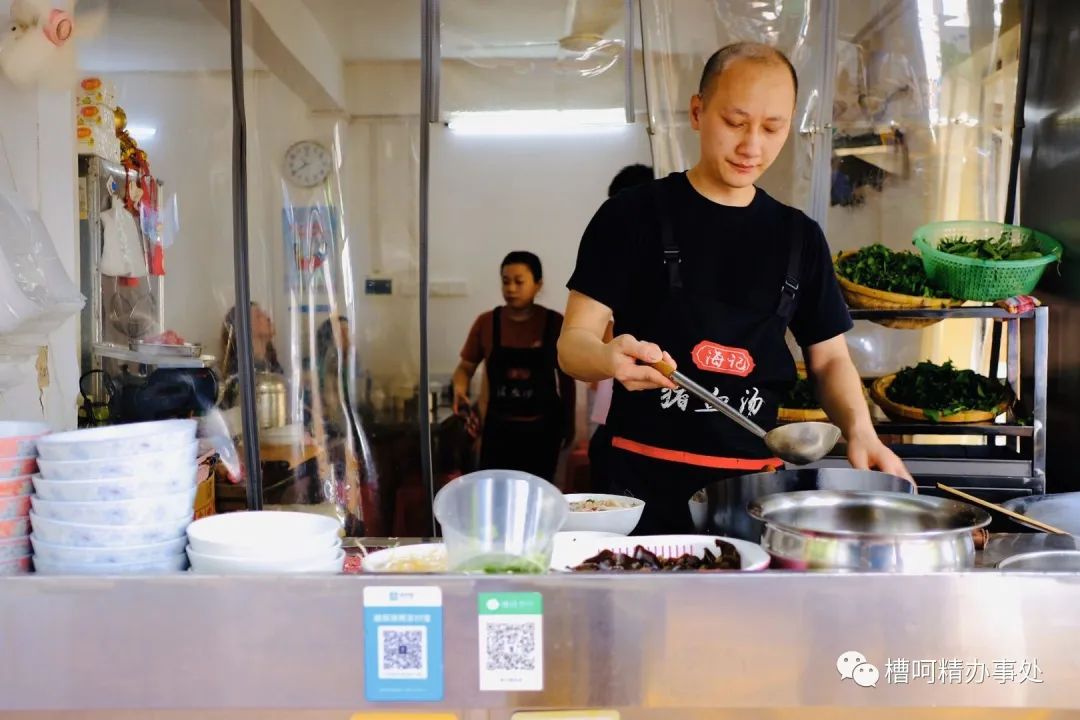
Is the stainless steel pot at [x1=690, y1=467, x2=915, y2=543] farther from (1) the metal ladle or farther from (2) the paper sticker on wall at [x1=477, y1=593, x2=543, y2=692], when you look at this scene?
(2) the paper sticker on wall at [x1=477, y1=593, x2=543, y2=692]

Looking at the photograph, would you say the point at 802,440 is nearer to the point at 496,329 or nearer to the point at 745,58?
the point at 745,58

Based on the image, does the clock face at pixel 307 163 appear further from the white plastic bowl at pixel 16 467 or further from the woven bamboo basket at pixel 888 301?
the white plastic bowl at pixel 16 467

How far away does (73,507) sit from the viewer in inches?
51.3

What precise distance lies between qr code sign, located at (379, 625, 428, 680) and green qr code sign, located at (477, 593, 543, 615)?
3.3 inches

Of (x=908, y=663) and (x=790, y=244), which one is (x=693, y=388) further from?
(x=790, y=244)

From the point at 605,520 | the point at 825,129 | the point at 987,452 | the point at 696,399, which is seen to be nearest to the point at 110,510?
the point at 605,520

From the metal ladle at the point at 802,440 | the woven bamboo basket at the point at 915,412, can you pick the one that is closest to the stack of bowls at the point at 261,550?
the metal ladle at the point at 802,440

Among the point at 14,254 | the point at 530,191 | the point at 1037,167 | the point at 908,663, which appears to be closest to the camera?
the point at 908,663

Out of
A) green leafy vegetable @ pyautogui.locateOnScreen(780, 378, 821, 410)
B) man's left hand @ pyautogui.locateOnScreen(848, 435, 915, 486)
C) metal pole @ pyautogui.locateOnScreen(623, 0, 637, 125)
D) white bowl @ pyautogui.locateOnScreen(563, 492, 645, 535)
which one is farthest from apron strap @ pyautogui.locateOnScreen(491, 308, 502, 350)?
white bowl @ pyautogui.locateOnScreen(563, 492, 645, 535)

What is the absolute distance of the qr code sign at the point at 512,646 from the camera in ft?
3.98

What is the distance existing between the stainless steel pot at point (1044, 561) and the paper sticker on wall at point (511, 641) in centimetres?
67

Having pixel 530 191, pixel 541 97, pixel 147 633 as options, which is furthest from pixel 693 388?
pixel 530 191

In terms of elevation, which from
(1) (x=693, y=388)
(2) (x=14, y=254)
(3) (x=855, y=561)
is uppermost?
(2) (x=14, y=254)

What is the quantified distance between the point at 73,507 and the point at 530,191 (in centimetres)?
562
